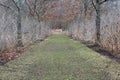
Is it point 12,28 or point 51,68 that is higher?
point 12,28

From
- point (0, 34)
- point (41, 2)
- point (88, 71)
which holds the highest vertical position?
point (41, 2)

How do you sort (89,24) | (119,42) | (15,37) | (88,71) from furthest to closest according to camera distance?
(89,24) → (15,37) → (119,42) → (88,71)

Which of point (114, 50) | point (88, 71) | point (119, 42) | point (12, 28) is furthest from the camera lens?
point (12, 28)

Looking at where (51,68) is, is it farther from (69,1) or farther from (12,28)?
(69,1)

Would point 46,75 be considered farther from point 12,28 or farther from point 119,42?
point 12,28

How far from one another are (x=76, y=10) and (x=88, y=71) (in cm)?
→ 3832

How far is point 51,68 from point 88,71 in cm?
126

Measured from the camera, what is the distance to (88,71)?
8.98 m

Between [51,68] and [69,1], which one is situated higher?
[69,1]

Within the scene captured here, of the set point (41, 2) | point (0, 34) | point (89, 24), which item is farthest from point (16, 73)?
point (41, 2)

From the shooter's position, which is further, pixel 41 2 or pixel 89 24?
pixel 41 2

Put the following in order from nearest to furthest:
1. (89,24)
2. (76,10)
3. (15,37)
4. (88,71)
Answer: (88,71)
(15,37)
(89,24)
(76,10)

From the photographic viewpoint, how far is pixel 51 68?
9.58m

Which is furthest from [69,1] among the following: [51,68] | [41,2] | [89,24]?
[51,68]
